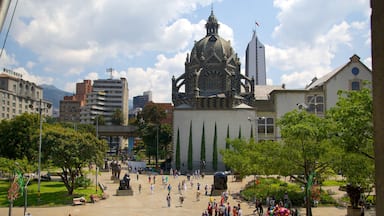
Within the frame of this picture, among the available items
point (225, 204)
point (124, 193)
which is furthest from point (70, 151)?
point (225, 204)

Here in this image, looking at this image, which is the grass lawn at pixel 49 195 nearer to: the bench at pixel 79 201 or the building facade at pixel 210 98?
the bench at pixel 79 201

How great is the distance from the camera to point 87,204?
3784cm

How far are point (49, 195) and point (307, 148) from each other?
28034mm

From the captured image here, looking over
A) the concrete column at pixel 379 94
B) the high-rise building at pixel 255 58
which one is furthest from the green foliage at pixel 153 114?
the concrete column at pixel 379 94

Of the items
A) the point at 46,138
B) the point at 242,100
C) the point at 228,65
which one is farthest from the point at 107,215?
the point at 228,65

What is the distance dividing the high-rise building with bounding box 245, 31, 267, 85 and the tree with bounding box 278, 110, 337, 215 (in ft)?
422

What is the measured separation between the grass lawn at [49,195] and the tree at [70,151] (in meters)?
1.43

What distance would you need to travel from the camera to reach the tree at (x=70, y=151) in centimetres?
4169

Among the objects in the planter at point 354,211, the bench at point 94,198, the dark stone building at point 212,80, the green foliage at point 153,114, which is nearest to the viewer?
the planter at point 354,211

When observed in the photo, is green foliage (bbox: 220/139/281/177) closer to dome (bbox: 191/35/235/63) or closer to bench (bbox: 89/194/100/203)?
bench (bbox: 89/194/100/203)

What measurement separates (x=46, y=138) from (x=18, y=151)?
16823mm

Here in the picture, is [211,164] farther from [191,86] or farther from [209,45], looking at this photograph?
[209,45]

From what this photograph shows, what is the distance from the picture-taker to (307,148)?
2888 cm

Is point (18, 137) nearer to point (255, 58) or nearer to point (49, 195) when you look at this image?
point (49, 195)
